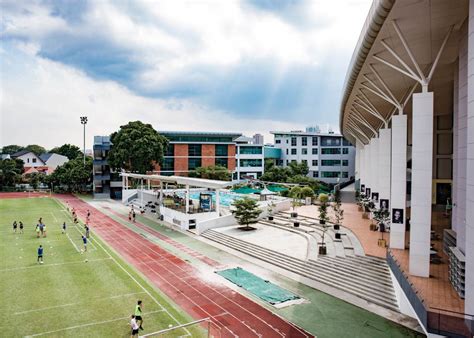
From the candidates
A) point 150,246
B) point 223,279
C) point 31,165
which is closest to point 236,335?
point 223,279

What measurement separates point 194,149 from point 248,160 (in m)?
13.3

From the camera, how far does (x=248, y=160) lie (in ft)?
253

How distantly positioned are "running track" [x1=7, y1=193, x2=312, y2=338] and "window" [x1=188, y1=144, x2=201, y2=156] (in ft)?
139

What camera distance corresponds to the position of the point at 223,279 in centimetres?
1928

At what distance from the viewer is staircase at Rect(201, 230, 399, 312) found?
53.5ft

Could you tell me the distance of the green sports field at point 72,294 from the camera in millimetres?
13516

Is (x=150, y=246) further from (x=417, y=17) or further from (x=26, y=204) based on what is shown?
(x=26, y=204)

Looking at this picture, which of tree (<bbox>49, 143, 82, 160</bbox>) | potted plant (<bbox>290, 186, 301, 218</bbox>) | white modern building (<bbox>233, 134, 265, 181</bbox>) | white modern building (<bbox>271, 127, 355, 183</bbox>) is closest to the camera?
potted plant (<bbox>290, 186, 301, 218</bbox>)

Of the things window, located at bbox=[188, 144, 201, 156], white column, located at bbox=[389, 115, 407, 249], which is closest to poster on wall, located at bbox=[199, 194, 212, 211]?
white column, located at bbox=[389, 115, 407, 249]

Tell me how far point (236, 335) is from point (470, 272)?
7.95 m

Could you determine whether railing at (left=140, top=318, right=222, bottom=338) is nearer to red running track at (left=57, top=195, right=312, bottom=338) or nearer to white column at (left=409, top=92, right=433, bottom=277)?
red running track at (left=57, top=195, right=312, bottom=338)

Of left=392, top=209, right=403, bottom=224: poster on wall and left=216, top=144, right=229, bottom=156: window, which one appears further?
left=216, top=144, right=229, bottom=156: window

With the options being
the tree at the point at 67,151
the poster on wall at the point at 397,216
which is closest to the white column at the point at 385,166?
the poster on wall at the point at 397,216

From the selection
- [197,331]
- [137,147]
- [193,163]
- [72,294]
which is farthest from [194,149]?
[197,331]
